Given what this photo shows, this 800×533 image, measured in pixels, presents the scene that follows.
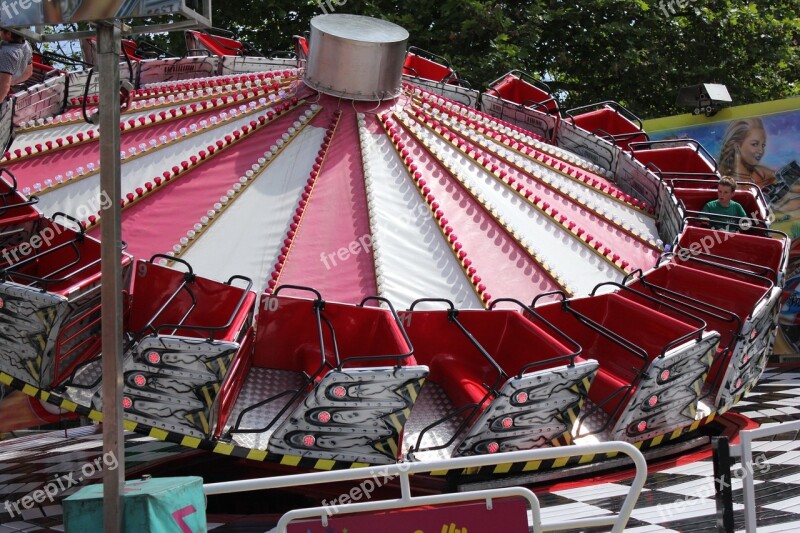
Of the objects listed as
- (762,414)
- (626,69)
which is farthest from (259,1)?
(762,414)

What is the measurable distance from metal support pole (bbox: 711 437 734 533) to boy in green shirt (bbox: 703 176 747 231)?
161 inches

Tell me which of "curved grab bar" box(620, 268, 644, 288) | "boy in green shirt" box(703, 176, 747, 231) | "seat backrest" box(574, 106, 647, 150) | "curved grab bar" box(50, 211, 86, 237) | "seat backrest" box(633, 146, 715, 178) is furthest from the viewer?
"seat backrest" box(574, 106, 647, 150)

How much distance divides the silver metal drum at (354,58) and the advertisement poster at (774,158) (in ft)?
18.3

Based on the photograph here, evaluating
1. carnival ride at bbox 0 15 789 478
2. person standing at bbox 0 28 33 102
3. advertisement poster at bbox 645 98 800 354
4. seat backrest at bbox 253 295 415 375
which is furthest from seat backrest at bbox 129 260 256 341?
advertisement poster at bbox 645 98 800 354

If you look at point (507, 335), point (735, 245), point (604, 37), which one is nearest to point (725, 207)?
point (735, 245)

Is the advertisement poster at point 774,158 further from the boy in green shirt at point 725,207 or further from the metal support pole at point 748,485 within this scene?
the metal support pole at point 748,485

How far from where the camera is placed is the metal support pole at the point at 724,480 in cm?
443

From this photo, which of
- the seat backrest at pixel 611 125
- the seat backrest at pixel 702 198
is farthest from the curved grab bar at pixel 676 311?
the seat backrest at pixel 611 125

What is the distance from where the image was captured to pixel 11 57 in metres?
5.88

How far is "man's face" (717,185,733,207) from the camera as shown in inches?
328

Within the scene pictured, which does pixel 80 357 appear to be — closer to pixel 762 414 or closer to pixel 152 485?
pixel 152 485

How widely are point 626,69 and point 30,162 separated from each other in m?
10.1

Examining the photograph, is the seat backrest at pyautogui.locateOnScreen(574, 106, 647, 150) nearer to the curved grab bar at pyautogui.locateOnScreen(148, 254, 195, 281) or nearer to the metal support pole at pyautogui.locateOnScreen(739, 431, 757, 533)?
the curved grab bar at pyautogui.locateOnScreen(148, 254, 195, 281)

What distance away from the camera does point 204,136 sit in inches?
301
